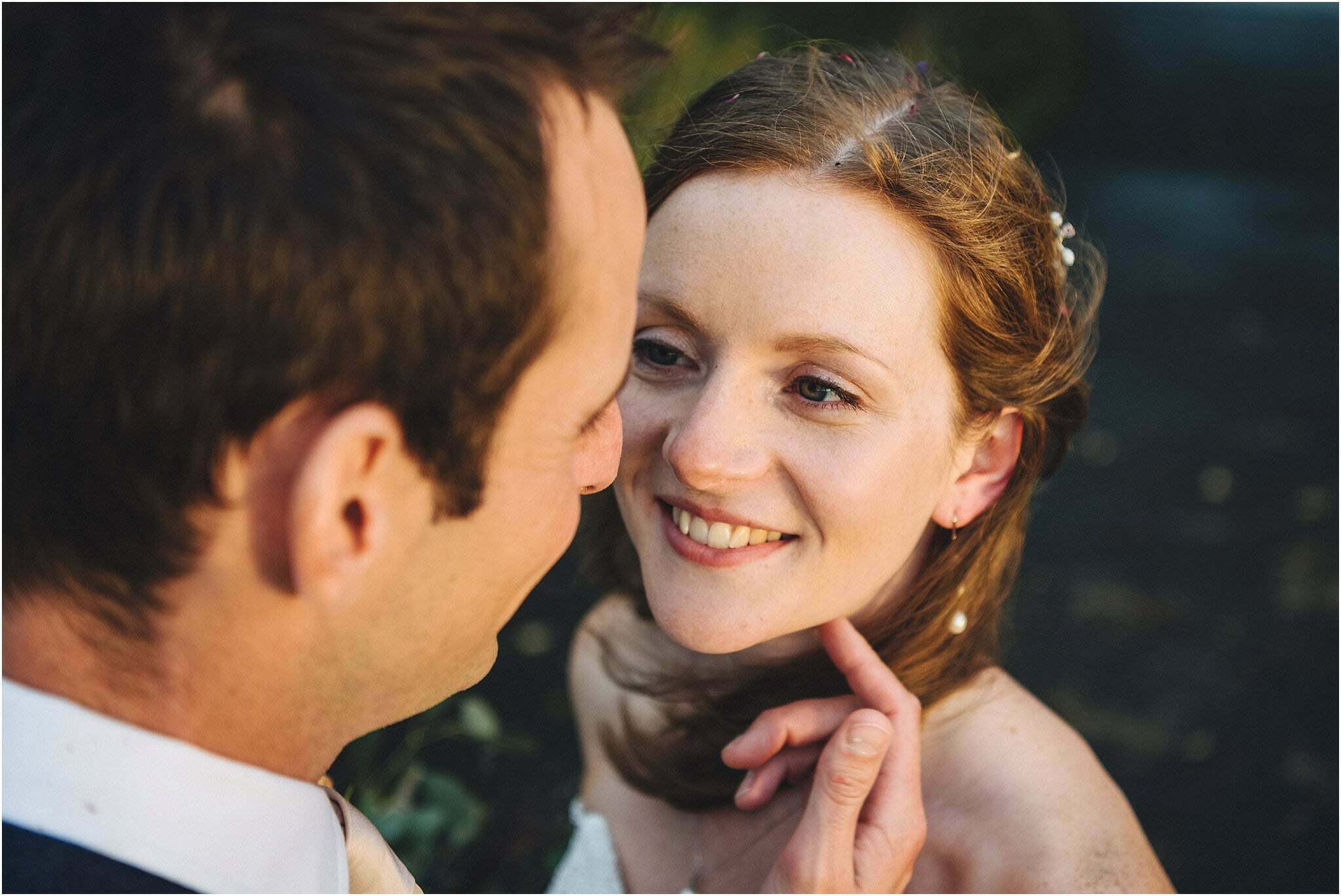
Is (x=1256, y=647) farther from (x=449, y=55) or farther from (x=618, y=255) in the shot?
(x=449, y=55)

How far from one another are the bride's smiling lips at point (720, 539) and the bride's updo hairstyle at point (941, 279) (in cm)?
50

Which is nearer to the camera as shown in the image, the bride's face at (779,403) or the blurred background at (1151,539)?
the bride's face at (779,403)

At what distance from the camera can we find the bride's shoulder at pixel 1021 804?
2301 millimetres

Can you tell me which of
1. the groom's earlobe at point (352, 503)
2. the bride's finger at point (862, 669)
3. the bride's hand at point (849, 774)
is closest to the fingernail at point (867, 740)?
the bride's hand at point (849, 774)

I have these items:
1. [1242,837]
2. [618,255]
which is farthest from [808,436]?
[1242,837]

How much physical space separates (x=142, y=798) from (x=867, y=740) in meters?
1.41

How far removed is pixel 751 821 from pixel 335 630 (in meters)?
1.71

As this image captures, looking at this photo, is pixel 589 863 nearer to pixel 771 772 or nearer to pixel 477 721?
pixel 477 721

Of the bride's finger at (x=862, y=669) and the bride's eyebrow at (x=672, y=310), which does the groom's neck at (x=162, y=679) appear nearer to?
the bride's eyebrow at (x=672, y=310)

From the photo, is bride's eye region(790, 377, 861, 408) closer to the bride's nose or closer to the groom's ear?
the bride's nose

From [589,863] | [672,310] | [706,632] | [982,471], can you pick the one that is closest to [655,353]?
[672,310]

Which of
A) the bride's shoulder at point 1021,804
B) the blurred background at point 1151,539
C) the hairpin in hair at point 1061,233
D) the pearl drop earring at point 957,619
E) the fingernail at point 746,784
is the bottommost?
the blurred background at point 1151,539

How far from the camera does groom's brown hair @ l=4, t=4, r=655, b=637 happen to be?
120cm

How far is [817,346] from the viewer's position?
6.83 feet
